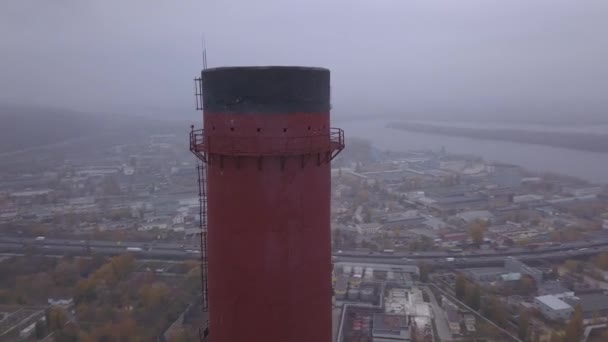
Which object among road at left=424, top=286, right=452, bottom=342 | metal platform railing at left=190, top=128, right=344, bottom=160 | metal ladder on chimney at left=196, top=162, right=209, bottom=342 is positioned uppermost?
metal platform railing at left=190, top=128, right=344, bottom=160

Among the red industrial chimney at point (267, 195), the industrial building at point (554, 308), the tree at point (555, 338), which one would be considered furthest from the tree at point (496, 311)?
the red industrial chimney at point (267, 195)

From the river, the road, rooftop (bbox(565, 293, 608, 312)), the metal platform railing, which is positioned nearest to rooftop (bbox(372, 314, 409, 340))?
the road

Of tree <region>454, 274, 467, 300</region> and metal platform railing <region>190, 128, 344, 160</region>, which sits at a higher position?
metal platform railing <region>190, 128, 344, 160</region>

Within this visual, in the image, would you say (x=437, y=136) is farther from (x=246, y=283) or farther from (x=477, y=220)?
(x=246, y=283)

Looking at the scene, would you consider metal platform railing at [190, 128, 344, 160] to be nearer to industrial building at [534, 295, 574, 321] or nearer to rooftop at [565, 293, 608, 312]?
industrial building at [534, 295, 574, 321]

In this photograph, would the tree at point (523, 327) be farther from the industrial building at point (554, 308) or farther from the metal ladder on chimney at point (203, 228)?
the metal ladder on chimney at point (203, 228)

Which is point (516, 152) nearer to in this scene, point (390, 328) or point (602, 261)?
point (602, 261)
